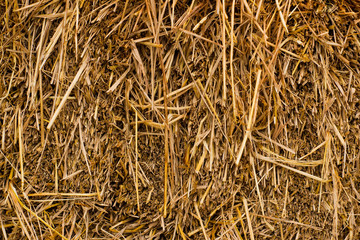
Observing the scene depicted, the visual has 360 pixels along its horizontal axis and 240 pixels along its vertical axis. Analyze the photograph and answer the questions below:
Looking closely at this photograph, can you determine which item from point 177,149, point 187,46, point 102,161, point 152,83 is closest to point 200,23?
point 187,46

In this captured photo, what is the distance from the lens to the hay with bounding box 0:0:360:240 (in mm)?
929

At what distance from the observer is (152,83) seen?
36.6 inches

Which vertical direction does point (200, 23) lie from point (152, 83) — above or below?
above

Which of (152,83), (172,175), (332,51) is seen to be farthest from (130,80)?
(332,51)

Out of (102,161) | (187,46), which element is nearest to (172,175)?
(102,161)

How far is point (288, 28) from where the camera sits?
983 millimetres

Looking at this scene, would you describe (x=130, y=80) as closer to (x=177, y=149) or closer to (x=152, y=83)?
(x=152, y=83)

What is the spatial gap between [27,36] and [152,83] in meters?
0.39

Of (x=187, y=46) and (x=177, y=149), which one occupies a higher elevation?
(x=187, y=46)

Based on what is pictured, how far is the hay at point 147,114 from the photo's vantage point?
0.93 meters

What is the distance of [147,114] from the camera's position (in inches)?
37.8

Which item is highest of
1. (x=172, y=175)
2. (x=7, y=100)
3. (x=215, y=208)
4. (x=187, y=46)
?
(x=187, y=46)

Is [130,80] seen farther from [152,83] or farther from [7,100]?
[7,100]

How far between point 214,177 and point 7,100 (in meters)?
0.62
